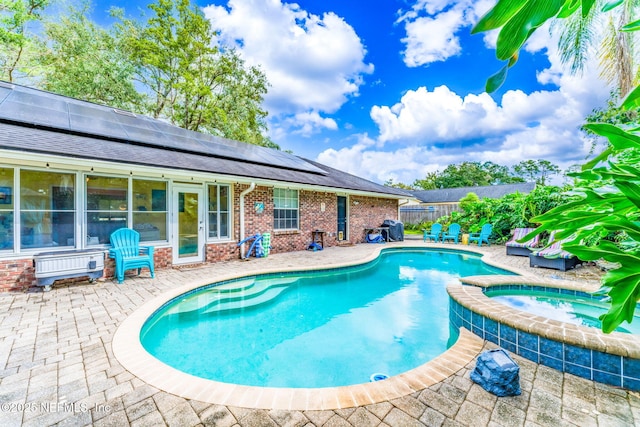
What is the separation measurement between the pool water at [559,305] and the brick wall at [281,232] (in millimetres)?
6575

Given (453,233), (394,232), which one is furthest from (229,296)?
(453,233)

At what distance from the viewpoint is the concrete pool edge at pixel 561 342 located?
7.64 feet

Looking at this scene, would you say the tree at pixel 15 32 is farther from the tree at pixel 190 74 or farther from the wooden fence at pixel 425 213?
the wooden fence at pixel 425 213

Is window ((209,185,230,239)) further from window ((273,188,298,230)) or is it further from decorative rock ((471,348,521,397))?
decorative rock ((471,348,521,397))

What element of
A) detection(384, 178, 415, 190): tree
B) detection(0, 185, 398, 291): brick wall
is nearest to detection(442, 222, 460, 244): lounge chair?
detection(0, 185, 398, 291): brick wall

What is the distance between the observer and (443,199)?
26.1 metres

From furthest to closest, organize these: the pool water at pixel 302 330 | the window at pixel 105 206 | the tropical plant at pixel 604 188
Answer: the window at pixel 105 206 < the pool water at pixel 302 330 < the tropical plant at pixel 604 188

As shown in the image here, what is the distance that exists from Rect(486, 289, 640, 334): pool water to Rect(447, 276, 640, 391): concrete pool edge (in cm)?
131

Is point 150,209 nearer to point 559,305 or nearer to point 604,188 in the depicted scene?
point 604,188

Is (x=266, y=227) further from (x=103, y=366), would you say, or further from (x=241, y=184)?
(x=103, y=366)

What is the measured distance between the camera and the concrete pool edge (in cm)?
→ 233

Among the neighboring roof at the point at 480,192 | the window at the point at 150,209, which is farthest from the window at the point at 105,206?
the neighboring roof at the point at 480,192

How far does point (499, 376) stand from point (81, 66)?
1838 centimetres

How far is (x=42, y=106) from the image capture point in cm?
677
